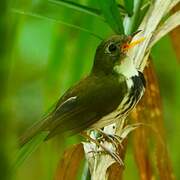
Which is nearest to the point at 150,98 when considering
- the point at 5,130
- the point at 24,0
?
the point at 24,0

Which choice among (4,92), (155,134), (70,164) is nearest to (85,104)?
(155,134)

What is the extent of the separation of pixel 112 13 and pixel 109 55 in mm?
501

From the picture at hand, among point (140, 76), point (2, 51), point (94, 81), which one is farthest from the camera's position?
point (94, 81)

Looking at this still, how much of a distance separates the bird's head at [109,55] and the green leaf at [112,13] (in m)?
0.38

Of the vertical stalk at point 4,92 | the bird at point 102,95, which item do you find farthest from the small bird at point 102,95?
the vertical stalk at point 4,92

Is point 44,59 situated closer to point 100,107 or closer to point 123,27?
point 100,107

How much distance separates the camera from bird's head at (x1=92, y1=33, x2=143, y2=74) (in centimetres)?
163

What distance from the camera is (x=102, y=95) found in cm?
161

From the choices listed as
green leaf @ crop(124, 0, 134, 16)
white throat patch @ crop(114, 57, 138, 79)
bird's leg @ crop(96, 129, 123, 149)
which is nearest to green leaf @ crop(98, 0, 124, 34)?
Answer: green leaf @ crop(124, 0, 134, 16)

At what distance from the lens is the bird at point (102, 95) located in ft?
4.71

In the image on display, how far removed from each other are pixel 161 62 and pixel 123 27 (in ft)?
3.16

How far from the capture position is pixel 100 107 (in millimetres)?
1572

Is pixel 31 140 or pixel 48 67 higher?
pixel 48 67

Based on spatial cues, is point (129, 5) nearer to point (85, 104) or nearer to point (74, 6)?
point (74, 6)
